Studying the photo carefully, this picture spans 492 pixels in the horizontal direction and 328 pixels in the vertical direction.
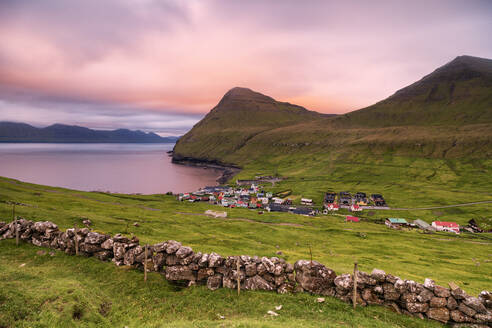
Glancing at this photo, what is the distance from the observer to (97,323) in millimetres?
12320

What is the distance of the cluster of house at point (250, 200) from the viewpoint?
116725 mm

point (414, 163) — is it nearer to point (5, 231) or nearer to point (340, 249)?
point (340, 249)

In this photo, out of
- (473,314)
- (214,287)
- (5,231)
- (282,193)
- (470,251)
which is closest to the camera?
(473,314)

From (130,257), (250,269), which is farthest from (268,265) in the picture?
(130,257)

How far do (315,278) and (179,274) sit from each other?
1022 centimetres

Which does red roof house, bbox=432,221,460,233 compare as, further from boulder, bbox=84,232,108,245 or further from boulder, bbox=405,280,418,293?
boulder, bbox=84,232,108,245

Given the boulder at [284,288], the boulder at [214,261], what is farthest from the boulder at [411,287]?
the boulder at [214,261]

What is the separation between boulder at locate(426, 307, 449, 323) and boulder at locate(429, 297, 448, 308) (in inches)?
8.8

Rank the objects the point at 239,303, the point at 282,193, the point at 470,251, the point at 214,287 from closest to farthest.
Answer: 1. the point at 239,303
2. the point at 214,287
3. the point at 470,251
4. the point at 282,193

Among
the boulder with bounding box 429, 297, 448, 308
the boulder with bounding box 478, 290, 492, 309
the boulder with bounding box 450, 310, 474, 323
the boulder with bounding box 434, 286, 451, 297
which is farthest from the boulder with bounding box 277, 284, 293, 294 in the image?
the boulder with bounding box 478, 290, 492, 309

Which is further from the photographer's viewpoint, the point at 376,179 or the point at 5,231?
the point at 376,179

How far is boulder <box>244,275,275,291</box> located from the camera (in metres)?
16.6

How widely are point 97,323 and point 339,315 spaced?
14439 millimetres

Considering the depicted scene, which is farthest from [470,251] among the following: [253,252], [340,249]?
[253,252]
